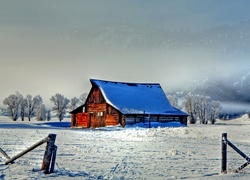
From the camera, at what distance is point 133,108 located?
53469mm

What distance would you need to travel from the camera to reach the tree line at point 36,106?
121 m

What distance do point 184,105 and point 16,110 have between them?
66065 mm

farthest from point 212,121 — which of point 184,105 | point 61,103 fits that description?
point 61,103

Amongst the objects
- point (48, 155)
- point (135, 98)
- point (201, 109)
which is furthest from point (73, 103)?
point (48, 155)

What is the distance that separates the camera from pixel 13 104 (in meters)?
122

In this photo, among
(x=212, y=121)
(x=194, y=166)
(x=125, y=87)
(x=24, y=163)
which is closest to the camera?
(x=24, y=163)

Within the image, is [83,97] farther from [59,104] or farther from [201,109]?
[201,109]

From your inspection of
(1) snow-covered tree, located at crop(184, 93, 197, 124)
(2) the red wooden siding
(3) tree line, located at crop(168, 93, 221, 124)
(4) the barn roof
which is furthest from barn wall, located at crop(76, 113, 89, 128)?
(3) tree line, located at crop(168, 93, 221, 124)

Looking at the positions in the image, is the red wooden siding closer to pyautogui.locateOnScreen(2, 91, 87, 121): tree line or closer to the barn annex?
the barn annex

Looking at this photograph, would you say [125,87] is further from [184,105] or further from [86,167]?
[184,105]

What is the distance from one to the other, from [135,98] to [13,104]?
79.6 meters

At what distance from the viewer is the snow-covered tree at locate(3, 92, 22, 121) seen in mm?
120512

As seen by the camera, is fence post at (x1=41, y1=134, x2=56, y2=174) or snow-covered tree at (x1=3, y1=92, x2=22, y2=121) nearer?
fence post at (x1=41, y1=134, x2=56, y2=174)

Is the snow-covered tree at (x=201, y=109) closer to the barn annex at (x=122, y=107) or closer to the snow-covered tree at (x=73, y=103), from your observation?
the snow-covered tree at (x=73, y=103)
